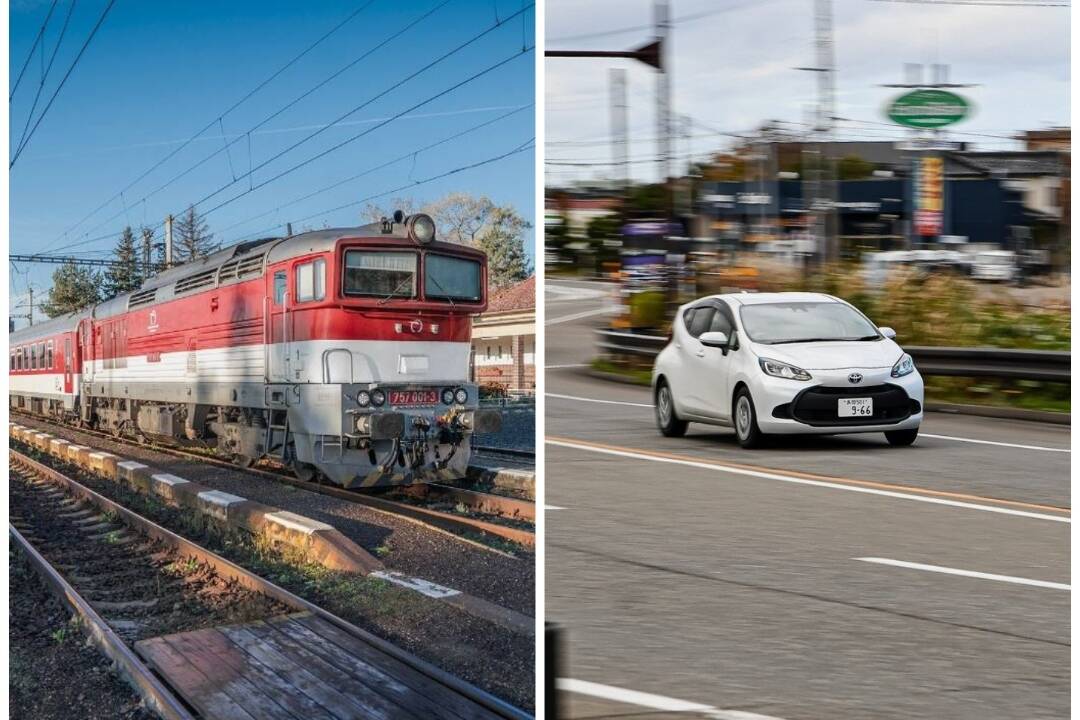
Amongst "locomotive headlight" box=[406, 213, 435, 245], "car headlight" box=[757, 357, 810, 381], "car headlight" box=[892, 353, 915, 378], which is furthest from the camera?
"car headlight" box=[892, 353, 915, 378]

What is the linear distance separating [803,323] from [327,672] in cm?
571

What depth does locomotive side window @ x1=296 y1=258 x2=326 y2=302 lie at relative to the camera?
553cm

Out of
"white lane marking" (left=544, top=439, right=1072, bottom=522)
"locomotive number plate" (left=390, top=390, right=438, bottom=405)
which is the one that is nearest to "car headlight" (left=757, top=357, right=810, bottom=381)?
"white lane marking" (left=544, top=439, right=1072, bottom=522)

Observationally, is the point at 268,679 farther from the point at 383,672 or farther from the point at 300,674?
the point at 383,672

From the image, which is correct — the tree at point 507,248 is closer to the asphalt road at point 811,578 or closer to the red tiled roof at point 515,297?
the red tiled roof at point 515,297

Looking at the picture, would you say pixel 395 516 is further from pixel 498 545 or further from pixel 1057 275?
pixel 1057 275

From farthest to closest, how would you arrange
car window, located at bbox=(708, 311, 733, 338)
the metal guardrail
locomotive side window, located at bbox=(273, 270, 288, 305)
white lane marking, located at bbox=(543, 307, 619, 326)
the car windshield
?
white lane marking, located at bbox=(543, 307, 619, 326) → the metal guardrail → car window, located at bbox=(708, 311, 733, 338) → the car windshield → locomotive side window, located at bbox=(273, 270, 288, 305)

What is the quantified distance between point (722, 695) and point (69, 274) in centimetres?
193

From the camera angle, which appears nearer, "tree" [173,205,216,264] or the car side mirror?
"tree" [173,205,216,264]

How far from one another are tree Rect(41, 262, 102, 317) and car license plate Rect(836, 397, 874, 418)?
547cm

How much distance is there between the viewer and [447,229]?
4.01m

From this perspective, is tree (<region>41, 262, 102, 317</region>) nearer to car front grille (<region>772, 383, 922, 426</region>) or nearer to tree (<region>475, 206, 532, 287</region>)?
tree (<region>475, 206, 532, 287</region>)

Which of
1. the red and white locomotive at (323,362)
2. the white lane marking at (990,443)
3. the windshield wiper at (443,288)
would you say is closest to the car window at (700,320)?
the white lane marking at (990,443)

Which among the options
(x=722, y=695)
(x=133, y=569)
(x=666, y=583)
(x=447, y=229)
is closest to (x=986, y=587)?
(x=666, y=583)
